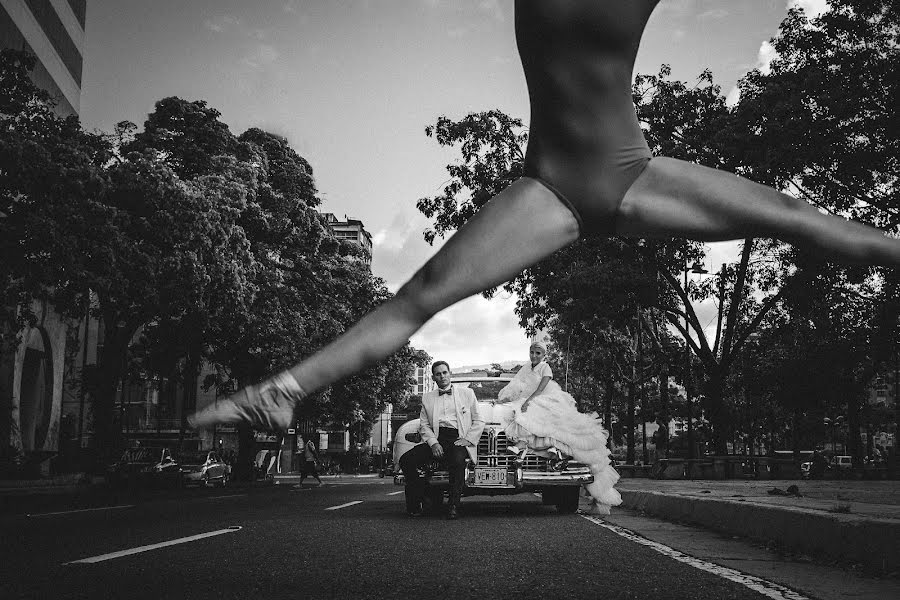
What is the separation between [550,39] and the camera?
219 centimetres

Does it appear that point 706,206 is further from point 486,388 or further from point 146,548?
point 486,388

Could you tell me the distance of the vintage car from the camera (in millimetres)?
9742

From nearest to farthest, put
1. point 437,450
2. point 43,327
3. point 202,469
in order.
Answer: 1. point 437,450
2. point 202,469
3. point 43,327

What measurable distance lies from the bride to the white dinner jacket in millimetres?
679

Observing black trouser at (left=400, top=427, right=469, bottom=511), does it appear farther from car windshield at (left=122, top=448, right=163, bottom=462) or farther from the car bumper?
car windshield at (left=122, top=448, right=163, bottom=462)

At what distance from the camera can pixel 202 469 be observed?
112 ft

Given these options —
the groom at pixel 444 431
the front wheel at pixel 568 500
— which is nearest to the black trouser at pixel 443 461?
the groom at pixel 444 431

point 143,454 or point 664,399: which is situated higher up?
point 664,399

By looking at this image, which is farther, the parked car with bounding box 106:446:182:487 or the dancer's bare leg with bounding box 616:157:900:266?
the parked car with bounding box 106:446:182:487

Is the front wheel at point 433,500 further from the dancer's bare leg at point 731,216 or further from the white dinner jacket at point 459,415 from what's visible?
the dancer's bare leg at point 731,216

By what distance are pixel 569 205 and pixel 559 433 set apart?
7.98 m

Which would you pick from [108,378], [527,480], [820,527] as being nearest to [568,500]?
[527,480]

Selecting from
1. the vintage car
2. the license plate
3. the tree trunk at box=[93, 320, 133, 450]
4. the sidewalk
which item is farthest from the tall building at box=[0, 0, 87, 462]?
the sidewalk

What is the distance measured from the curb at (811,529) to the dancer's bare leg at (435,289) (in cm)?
327
